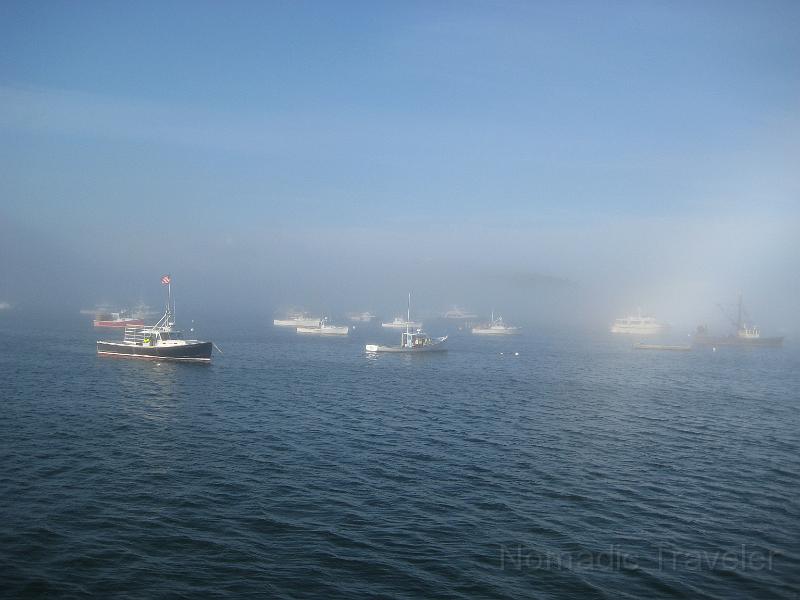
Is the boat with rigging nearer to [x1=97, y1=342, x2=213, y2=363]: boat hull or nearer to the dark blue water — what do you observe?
[x1=97, y1=342, x2=213, y2=363]: boat hull

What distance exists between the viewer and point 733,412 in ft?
227

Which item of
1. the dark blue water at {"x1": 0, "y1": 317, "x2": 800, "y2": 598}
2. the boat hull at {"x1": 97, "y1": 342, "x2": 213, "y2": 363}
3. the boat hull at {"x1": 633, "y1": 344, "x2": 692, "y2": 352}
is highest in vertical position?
the boat hull at {"x1": 97, "y1": 342, "x2": 213, "y2": 363}

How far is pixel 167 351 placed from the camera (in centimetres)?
10612

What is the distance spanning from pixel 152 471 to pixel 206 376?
5320 centimetres

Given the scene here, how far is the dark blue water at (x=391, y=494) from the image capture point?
26.0 m

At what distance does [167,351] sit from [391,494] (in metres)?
81.6

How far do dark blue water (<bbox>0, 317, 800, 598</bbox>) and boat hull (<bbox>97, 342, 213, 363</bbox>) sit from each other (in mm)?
26601

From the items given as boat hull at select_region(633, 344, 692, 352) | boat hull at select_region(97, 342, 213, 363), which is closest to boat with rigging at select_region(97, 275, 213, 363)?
boat hull at select_region(97, 342, 213, 363)

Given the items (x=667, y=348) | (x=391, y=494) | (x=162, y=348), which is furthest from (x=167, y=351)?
(x=667, y=348)

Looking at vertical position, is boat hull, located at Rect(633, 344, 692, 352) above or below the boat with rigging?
below

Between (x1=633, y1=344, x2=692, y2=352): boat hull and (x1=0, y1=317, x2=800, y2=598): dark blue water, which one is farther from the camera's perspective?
(x1=633, y1=344, x2=692, y2=352): boat hull

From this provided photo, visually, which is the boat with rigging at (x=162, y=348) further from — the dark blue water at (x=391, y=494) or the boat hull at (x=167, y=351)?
the dark blue water at (x=391, y=494)

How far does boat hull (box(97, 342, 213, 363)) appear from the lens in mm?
104875

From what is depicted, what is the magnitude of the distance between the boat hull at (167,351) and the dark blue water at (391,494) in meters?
26.6
